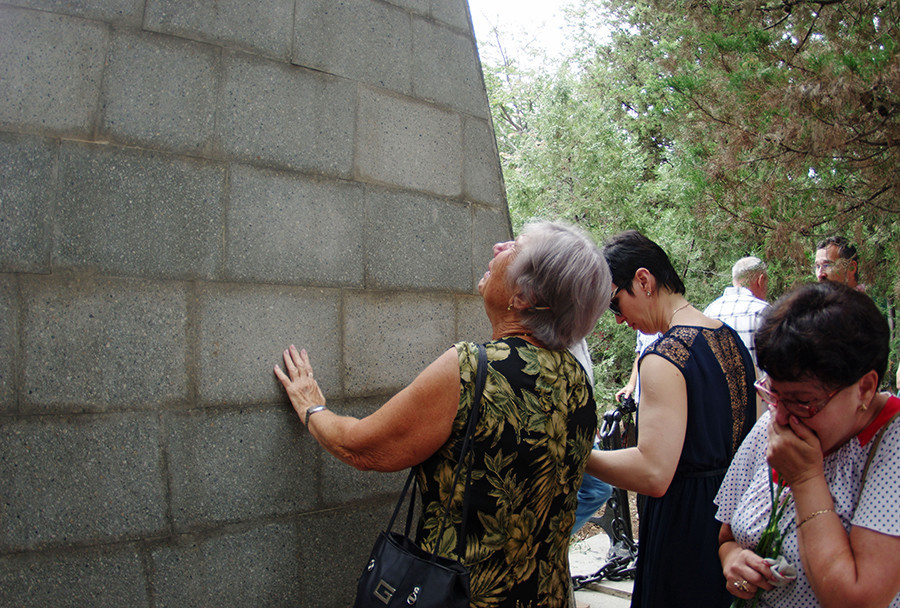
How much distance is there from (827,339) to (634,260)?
1.19 m

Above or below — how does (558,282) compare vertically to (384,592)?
above

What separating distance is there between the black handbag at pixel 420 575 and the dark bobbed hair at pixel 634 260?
3.28ft

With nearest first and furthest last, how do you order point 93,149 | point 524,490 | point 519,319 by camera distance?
point 524,490 < point 519,319 < point 93,149

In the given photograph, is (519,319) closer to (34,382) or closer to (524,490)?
(524,490)

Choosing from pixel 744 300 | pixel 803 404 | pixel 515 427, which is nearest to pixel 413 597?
pixel 515 427

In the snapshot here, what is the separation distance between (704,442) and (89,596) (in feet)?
6.54

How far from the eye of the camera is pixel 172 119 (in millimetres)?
2311

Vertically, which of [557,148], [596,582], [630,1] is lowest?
[596,582]

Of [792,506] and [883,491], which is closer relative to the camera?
[883,491]

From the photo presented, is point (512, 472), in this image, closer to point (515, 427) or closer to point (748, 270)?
point (515, 427)

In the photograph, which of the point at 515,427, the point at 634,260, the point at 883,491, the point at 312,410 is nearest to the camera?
the point at 883,491

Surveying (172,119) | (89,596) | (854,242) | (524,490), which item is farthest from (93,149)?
(854,242)

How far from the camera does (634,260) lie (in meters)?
2.65

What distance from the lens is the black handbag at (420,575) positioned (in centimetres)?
173
